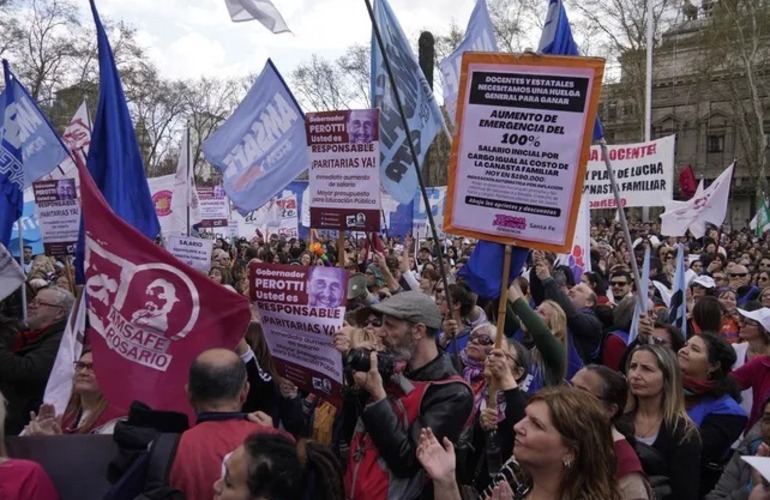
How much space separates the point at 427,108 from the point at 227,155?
217 centimetres

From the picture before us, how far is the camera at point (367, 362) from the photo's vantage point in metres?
2.99

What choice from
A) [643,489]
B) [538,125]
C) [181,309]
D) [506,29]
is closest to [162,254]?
[181,309]

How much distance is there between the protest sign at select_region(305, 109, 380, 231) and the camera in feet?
18.4

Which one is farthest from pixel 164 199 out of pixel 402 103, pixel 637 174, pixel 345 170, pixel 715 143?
pixel 715 143

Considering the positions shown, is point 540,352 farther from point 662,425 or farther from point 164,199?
point 164,199

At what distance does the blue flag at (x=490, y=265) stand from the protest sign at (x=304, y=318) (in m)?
0.83

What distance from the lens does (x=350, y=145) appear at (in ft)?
18.7

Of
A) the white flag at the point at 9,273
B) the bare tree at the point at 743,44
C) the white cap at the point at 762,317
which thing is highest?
the bare tree at the point at 743,44

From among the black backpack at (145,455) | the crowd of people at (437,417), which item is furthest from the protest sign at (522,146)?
the black backpack at (145,455)

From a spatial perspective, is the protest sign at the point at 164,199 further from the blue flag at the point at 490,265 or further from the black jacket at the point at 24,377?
the blue flag at the point at 490,265

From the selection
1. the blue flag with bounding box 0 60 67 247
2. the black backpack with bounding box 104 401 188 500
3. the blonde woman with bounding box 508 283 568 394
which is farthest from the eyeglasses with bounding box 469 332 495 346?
the blue flag with bounding box 0 60 67 247

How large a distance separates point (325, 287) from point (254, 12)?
111 inches

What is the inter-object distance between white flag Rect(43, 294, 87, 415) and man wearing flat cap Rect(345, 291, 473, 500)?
159 cm

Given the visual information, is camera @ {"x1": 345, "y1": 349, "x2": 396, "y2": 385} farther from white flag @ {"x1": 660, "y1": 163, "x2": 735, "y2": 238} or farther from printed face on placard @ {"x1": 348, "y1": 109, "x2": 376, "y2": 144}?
white flag @ {"x1": 660, "y1": 163, "x2": 735, "y2": 238}
